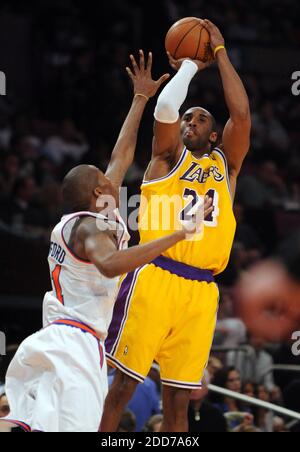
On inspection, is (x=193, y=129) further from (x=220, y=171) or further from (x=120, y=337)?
(x=120, y=337)

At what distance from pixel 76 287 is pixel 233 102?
6.84ft

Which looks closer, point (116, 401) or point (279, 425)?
point (116, 401)

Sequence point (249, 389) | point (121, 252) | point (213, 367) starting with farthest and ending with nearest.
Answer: point (249, 389)
point (213, 367)
point (121, 252)

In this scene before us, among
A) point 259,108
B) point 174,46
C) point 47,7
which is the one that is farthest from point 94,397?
point 47,7

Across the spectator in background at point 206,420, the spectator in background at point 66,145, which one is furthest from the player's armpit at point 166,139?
the spectator in background at point 66,145

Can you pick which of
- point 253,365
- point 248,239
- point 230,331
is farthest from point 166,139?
point 248,239

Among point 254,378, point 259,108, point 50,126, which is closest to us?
point 254,378

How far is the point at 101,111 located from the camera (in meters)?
15.2

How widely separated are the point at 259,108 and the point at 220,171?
9.86 meters

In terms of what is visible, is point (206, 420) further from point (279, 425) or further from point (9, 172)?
point (9, 172)

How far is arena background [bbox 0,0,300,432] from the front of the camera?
37.0 ft
